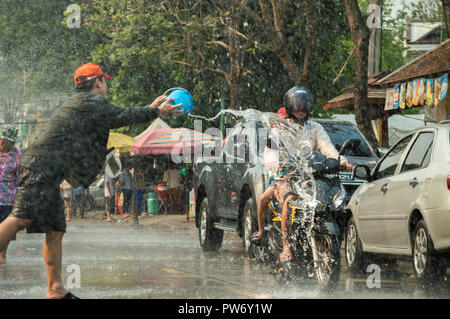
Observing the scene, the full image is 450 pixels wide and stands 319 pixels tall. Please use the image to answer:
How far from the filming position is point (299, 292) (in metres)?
8.91

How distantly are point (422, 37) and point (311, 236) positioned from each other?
102m

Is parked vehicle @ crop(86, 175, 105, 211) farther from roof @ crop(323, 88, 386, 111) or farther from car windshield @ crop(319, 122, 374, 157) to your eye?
car windshield @ crop(319, 122, 374, 157)

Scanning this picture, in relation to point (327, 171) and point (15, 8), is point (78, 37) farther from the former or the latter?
point (327, 171)

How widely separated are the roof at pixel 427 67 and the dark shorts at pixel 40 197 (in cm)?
1201

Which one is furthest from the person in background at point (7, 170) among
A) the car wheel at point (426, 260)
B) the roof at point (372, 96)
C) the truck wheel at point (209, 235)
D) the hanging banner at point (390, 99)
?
the roof at point (372, 96)

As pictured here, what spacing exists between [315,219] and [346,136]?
23.0 feet

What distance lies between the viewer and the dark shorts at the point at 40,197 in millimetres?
7461

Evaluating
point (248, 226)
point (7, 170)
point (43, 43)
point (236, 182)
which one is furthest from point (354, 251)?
point (43, 43)

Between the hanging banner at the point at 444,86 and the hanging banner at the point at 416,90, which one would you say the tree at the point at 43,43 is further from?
the hanging banner at the point at 444,86

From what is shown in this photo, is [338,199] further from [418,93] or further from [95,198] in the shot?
[95,198]

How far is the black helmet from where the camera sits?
9.55 meters

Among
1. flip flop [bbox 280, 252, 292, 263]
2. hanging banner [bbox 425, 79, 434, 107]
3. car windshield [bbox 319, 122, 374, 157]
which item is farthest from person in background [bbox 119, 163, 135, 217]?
flip flop [bbox 280, 252, 292, 263]

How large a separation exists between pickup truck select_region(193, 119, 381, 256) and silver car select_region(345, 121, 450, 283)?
1605mm
